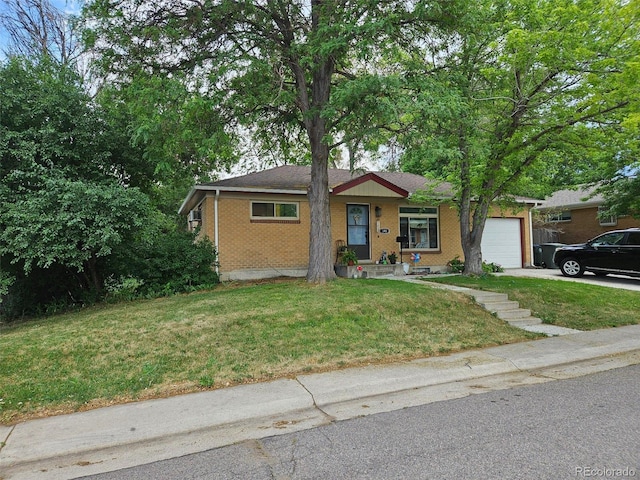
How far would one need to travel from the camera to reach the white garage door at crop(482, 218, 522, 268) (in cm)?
1697

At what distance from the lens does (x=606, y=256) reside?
13.9 meters

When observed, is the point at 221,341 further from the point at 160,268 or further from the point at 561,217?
the point at 561,217

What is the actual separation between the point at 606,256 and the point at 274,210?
36.7 ft

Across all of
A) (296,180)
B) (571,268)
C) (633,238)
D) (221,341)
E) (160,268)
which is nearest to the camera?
(221,341)

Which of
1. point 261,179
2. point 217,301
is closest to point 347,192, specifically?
point 261,179

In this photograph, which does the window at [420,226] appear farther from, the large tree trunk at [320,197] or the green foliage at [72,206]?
the green foliage at [72,206]

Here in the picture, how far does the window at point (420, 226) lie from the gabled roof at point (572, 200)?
11.2 metres

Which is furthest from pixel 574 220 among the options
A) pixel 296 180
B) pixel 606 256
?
pixel 296 180

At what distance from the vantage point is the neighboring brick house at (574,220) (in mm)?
22312

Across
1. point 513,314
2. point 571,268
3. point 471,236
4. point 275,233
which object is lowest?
point 513,314

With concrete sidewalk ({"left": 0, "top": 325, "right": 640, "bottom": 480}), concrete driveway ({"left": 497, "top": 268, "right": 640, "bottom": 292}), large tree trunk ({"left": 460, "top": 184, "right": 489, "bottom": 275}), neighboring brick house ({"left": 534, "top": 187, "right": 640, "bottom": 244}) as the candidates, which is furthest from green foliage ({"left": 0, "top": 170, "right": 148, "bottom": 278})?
neighboring brick house ({"left": 534, "top": 187, "right": 640, "bottom": 244})

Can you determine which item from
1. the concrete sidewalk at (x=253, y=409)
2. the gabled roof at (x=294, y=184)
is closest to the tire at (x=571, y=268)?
the gabled roof at (x=294, y=184)

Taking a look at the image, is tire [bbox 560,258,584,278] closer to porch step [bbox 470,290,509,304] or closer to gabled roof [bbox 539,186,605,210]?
porch step [bbox 470,290,509,304]

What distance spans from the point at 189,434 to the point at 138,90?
22.2 ft
